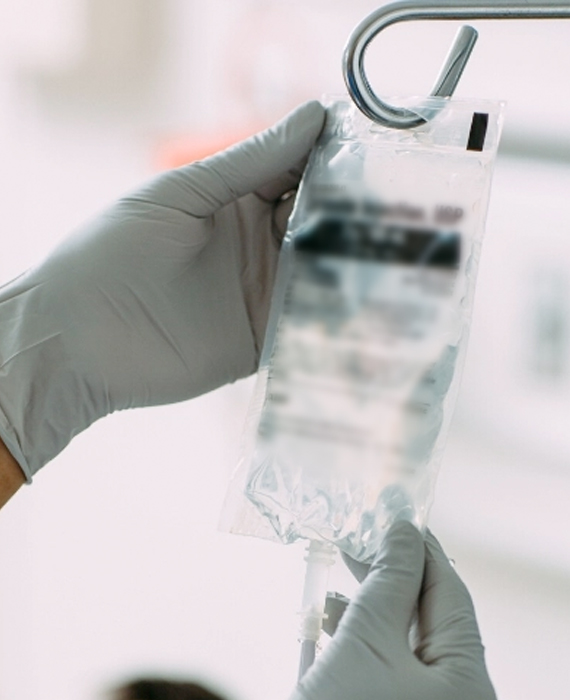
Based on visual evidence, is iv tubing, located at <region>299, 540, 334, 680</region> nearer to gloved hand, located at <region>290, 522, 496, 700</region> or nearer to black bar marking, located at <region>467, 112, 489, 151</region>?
gloved hand, located at <region>290, 522, 496, 700</region>

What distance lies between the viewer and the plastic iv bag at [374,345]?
0.65m

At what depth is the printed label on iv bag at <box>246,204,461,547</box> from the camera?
65 centimetres

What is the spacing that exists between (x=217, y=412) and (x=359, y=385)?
3.17ft

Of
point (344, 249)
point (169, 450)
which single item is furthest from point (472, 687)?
point (169, 450)

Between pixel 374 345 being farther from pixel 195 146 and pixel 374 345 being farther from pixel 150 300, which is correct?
pixel 195 146

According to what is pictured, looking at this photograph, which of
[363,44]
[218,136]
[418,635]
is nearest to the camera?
[363,44]

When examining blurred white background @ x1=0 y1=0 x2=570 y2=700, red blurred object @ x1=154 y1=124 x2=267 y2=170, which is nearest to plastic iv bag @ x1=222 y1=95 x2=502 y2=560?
blurred white background @ x1=0 y1=0 x2=570 y2=700

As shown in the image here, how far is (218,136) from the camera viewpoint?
55.3 inches

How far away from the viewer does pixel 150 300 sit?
2.72 ft

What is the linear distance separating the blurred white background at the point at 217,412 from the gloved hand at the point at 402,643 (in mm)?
580

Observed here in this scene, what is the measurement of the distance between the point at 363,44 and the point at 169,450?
3.97 feet

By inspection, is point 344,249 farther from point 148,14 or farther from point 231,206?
point 148,14

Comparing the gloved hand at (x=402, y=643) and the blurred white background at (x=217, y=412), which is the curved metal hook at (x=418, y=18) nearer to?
the gloved hand at (x=402, y=643)

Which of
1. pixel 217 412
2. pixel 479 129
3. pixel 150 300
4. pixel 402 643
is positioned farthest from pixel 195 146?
pixel 402 643
